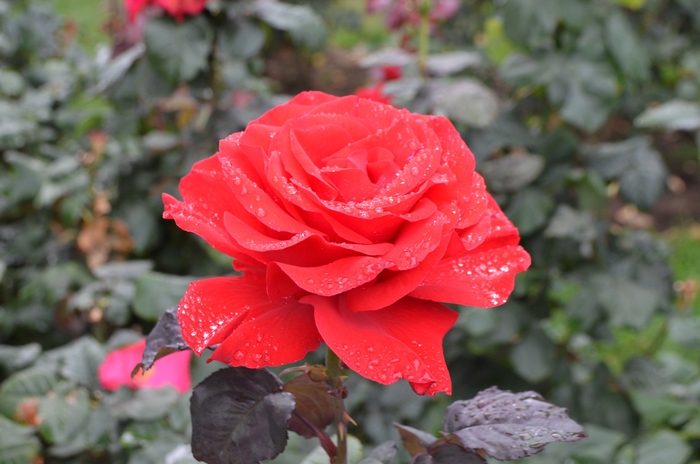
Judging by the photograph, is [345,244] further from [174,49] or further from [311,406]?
[174,49]

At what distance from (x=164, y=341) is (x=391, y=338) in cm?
20

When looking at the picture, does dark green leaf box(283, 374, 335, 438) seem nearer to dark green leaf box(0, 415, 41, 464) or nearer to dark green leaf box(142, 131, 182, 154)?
dark green leaf box(0, 415, 41, 464)

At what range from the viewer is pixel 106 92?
164 cm

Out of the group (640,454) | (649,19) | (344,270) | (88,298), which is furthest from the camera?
(649,19)

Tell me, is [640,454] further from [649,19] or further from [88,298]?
[649,19]

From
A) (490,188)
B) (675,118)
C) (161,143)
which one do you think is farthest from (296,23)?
(675,118)

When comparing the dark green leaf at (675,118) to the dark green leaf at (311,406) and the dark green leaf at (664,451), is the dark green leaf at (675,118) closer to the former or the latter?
the dark green leaf at (664,451)

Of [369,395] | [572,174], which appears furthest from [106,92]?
[572,174]

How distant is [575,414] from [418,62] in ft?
2.97

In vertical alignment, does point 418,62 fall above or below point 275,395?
below

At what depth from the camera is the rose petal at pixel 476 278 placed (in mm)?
516

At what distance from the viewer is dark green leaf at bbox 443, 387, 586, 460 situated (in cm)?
53

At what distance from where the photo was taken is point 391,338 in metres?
0.50

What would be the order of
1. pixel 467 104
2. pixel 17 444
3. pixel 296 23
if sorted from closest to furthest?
pixel 17 444, pixel 467 104, pixel 296 23
